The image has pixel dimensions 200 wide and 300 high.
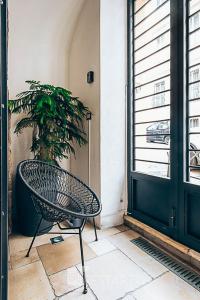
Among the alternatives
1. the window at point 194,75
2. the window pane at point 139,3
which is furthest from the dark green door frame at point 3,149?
the window pane at point 139,3

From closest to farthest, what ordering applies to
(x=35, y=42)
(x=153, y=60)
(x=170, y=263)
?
1. (x=170, y=263)
2. (x=153, y=60)
3. (x=35, y=42)

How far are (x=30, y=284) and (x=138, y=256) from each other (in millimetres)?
862

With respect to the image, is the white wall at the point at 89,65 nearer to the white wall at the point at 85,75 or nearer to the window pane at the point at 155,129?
the white wall at the point at 85,75

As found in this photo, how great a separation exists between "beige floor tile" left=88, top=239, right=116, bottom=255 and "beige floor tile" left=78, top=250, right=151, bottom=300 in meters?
0.06

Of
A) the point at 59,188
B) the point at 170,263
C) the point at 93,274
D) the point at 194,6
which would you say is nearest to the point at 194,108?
the point at 194,6

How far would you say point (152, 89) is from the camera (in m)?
2.03

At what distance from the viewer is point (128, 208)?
7.63 feet

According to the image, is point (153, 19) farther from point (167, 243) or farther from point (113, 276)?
point (113, 276)

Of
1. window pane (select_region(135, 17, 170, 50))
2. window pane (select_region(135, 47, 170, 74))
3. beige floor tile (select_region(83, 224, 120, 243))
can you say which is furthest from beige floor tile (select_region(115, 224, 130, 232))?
window pane (select_region(135, 17, 170, 50))

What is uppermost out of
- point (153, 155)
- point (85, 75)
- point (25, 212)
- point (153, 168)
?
point (85, 75)

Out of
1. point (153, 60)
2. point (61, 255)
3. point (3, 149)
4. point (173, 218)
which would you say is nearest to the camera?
point (3, 149)

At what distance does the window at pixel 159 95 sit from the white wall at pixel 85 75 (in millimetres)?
602

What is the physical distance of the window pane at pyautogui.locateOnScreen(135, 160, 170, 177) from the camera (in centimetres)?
192

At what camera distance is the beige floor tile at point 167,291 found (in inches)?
48.4
